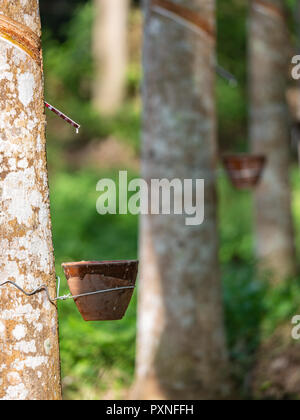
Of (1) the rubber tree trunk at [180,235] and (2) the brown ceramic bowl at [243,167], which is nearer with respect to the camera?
(1) the rubber tree trunk at [180,235]

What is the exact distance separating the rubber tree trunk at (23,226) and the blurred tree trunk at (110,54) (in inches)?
593

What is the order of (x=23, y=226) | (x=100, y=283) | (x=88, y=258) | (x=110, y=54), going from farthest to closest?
(x=110, y=54), (x=88, y=258), (x=100, y=283), (x=23, y=226)

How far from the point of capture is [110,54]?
1766 centimetres

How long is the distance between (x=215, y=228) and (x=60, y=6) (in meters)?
15.3

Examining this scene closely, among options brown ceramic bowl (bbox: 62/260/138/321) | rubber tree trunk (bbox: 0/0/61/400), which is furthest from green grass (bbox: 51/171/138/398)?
rubber tree trunk (bbox: 0/0/61/400)

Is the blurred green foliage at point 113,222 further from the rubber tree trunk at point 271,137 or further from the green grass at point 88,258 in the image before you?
the rubber tree trunk at point 271,137

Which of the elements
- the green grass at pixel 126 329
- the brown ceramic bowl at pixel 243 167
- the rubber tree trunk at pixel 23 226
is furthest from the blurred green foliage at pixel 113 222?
the rubber tree trunk at pixel 23 226

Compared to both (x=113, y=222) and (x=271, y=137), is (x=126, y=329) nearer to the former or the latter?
(x=271, y=137)

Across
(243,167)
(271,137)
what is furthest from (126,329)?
(271,137)

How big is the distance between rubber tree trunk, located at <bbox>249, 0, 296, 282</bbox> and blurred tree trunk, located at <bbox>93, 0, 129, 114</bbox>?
917 cm

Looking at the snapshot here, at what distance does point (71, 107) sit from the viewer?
1752 centimetres

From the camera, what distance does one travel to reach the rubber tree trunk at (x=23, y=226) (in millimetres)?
2584

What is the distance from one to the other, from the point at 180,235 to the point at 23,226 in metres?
2.90

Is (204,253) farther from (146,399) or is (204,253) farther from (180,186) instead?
(146,399)
